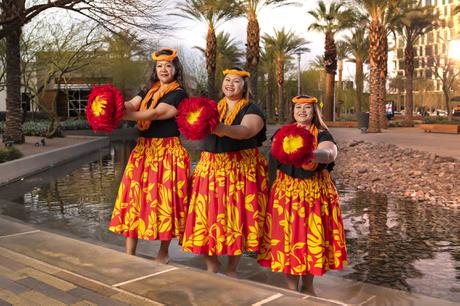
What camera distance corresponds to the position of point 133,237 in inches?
185

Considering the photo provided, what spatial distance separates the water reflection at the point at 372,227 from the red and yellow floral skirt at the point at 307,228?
1.19m

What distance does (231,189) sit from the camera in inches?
163

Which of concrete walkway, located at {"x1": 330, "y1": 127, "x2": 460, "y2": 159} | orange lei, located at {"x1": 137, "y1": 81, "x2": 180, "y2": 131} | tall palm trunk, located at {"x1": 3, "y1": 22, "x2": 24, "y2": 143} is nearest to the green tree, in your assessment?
tall palm trunk, located at {"x1": 3, "y1": 22, "x2": 24, "y2": 143}

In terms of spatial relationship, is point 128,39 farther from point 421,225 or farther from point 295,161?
point 295,161

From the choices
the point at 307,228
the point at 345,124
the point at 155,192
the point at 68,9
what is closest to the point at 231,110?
the point at 155,192

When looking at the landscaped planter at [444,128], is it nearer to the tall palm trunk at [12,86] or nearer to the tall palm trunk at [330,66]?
the tall palm trunk at [330,66]

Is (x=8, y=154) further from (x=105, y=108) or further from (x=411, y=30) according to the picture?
(x=411, y=30)

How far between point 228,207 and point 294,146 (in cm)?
90

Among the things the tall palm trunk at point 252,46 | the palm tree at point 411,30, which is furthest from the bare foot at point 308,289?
the palm tree at point 411,30

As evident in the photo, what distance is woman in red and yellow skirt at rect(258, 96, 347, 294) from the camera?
3822mm

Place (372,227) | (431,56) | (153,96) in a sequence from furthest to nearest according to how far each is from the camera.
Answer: (431,56)
(372,227)
(153,96)

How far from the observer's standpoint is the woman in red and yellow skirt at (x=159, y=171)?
4.50 metres

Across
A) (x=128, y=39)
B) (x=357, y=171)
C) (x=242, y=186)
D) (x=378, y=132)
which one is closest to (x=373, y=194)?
(x=357, y=171)

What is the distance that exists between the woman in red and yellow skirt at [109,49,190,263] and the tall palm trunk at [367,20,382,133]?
81.1 feet
